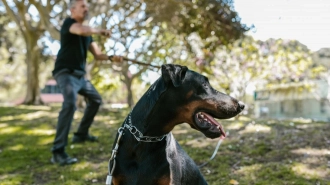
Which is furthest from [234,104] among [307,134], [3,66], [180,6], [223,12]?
[3,66]

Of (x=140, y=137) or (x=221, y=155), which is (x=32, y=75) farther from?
(x=140, y=137)

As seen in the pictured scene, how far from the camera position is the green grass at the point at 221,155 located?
16.3 feet

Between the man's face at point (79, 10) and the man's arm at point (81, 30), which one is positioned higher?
the man's face at point (79, 10)

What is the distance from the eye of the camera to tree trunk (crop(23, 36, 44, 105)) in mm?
16328

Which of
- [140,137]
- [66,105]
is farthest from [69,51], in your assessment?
[140,137]

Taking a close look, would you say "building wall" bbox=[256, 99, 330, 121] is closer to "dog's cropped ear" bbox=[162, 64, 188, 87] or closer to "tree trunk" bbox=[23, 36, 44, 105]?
"tree trunk" bbox=[23, 36, 44, 105]

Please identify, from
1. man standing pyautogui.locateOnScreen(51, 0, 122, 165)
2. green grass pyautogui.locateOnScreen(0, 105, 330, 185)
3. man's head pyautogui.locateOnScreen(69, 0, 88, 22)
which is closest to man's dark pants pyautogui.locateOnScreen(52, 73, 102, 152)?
man standing pyautogui.locateOnScreen(51, 0, 122, 165)

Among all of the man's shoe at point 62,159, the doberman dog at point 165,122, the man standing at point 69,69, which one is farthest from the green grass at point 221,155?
the doberman dog at point 165,122

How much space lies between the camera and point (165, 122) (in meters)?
2.72

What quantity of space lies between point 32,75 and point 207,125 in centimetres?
1547

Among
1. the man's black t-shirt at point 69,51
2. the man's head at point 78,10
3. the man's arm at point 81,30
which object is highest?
the man's head at point 78,10

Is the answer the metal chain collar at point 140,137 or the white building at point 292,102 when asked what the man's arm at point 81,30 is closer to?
the metal chain collar at point 140,137

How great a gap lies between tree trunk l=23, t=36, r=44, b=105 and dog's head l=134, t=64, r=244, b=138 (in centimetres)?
1491

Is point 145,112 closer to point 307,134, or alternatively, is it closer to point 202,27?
point 307,134
